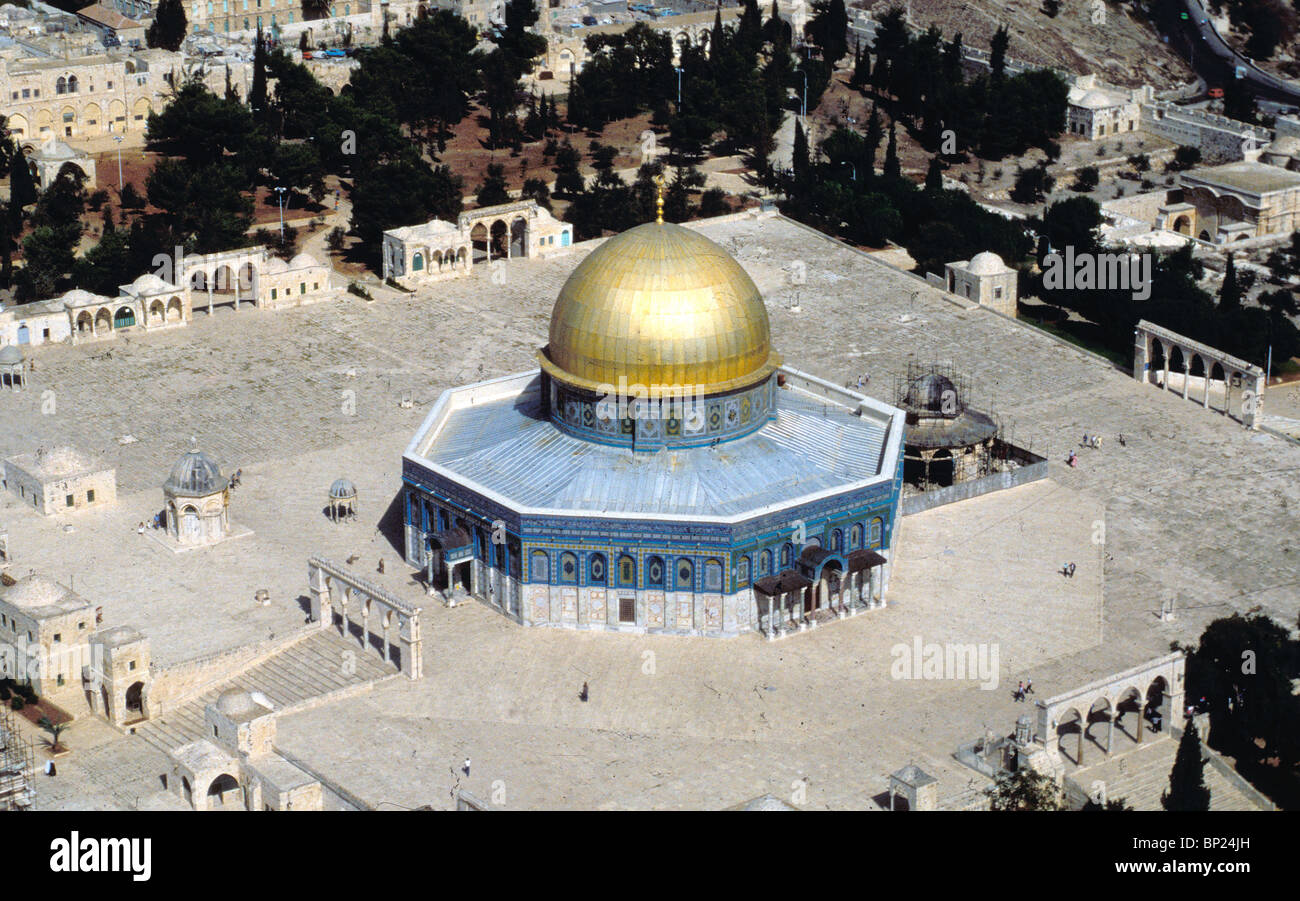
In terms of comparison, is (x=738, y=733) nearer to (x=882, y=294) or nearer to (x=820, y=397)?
(x=820, y=397)

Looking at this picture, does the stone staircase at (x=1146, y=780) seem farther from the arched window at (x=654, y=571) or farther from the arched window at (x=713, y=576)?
the arched window at (x=654, y=571)

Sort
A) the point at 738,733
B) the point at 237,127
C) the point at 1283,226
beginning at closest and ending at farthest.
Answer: the point at 738,733 → the point at 237,127 → the point at 1283,226

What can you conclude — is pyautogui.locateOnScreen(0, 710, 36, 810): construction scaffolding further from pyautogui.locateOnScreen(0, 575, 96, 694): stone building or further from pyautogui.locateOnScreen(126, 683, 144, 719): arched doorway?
pyautogui.locateOnScreen(126, 683, 144, 719): arched doorway

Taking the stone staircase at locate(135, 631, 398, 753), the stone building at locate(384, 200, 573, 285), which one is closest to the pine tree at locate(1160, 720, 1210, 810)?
the stone staircase at locate(135, 631, 398, 753)

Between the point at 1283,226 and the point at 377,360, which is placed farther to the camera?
the point at 1283,226

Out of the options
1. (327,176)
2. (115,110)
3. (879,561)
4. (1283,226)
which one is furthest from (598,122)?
(879,561)

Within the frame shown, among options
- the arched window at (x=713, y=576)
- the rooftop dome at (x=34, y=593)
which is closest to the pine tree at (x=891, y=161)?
the arched window at (x=713, y=576)
